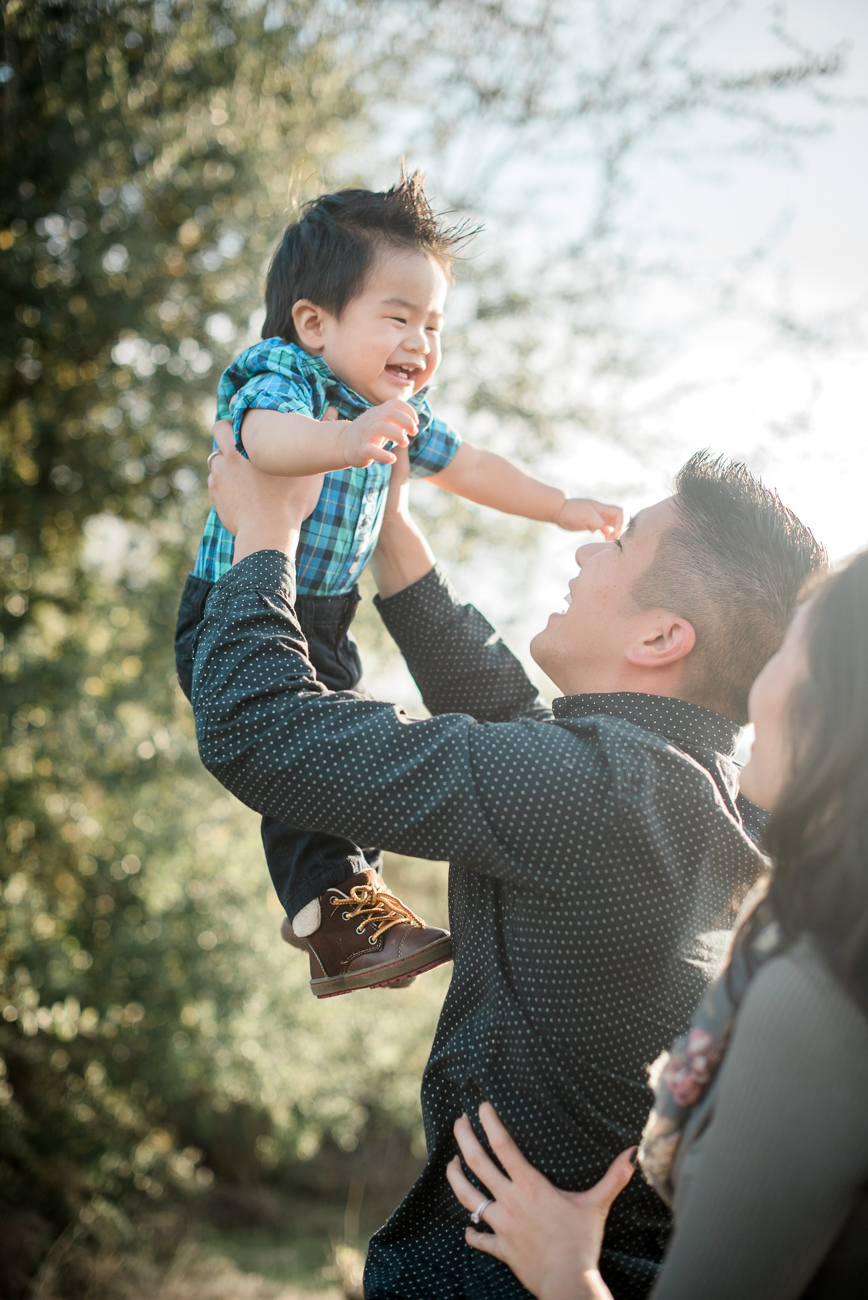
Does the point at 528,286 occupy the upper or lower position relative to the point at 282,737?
upper

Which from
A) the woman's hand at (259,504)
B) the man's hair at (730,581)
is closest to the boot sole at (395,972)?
the man's hair at (730,581)

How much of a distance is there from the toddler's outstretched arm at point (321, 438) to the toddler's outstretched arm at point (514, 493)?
22.8 inches

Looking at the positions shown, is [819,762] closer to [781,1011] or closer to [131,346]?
[781,1011]

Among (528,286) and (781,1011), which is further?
(528,286)

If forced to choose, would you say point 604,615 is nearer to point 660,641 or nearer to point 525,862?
point 660,641

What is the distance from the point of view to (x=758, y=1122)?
33.1 inches

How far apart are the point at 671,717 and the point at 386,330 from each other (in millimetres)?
901

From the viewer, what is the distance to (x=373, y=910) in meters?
1.67

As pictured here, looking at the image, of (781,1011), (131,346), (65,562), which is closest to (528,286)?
(131,346)

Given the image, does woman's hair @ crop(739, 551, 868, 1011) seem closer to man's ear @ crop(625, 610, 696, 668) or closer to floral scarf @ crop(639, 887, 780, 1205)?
floral scarf @ crop(639, 887, 780, 1205)

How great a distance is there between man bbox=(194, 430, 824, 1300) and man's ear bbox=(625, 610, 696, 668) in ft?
0.04

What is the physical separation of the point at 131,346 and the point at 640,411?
256 centimetres

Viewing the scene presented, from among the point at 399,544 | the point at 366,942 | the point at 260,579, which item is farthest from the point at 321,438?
the point at 366,942

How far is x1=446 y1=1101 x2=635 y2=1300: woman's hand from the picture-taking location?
1.15 metres
